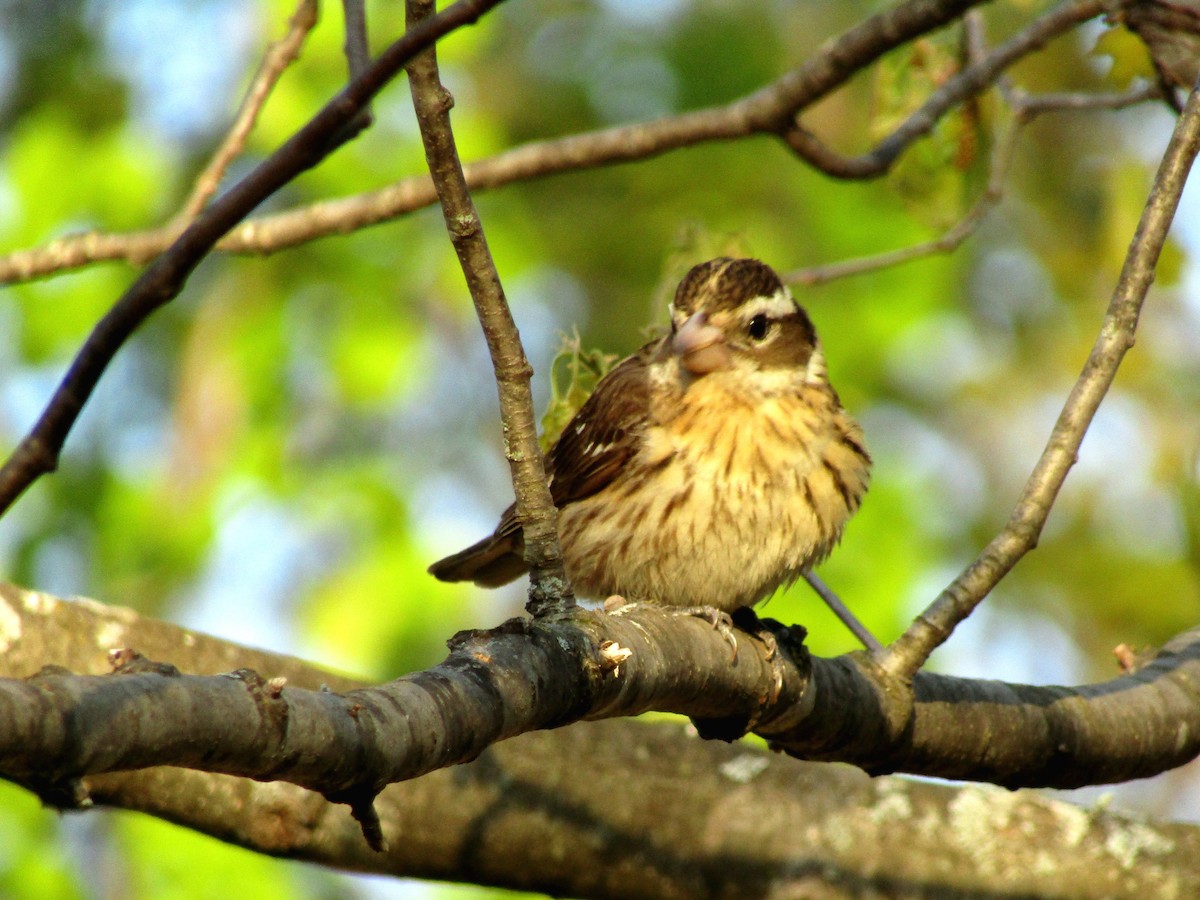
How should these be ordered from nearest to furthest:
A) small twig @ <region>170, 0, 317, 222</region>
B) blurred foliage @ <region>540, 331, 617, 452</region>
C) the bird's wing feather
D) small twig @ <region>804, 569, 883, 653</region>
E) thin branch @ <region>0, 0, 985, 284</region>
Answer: small twig @ <region>170, 0, 317, 222</region>
thin branch @ <region>0, 0, 985, 284</region>
small twig @ <region>804, 569, 883, 653</region>
the bird's wing feather
blurred foliage @ <region>540, 331, 617, 452</region>

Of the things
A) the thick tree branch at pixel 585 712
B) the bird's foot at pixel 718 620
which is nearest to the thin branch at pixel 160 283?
the thick tree branch at pixel 585 712

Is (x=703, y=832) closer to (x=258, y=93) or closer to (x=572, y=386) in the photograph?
(x=572, y=386)

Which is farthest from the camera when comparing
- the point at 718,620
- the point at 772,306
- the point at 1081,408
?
the point at 772,306

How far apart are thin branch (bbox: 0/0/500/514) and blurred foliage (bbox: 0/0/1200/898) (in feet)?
7.52

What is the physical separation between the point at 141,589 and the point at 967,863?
384cm

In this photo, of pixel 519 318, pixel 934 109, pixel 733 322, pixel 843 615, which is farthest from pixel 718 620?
pixel 519 318

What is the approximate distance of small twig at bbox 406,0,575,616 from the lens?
2322 millimetres

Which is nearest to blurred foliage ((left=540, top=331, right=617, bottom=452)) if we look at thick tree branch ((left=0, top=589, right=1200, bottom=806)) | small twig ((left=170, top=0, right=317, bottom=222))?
small twig ((left=170, top=0, right=317, bottom=222))

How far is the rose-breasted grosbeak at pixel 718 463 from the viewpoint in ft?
13.5

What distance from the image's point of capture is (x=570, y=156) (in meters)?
4.64

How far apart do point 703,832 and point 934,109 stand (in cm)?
240

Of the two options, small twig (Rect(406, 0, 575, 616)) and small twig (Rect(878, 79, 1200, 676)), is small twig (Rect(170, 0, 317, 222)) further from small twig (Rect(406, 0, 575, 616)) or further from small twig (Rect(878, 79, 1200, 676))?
small twig (Rect(878, 79, 1200, 676))

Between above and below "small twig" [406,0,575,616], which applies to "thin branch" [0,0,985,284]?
above

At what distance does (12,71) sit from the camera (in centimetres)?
836
